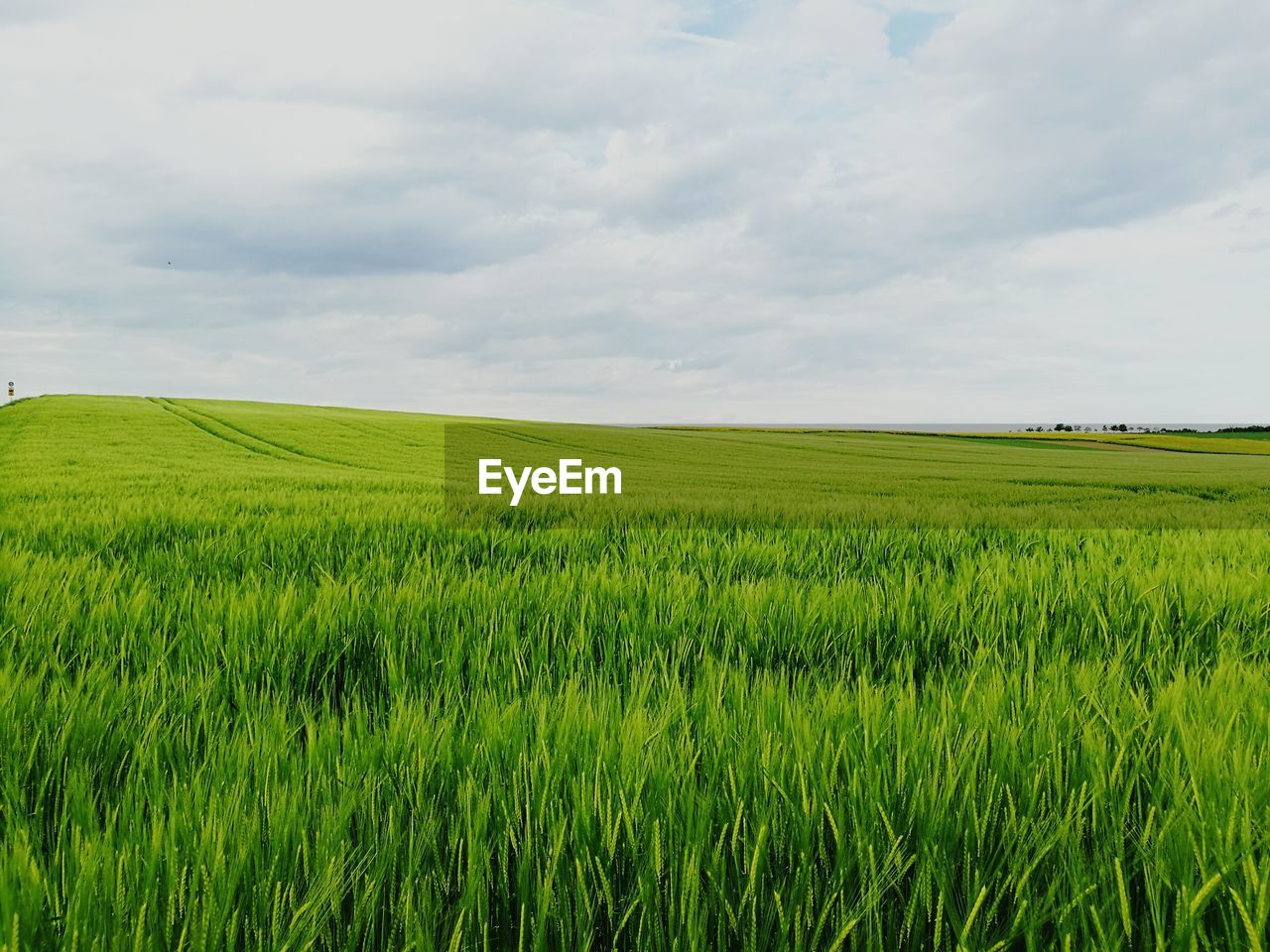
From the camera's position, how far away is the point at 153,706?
5.52 feet

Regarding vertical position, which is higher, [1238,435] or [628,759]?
[1238,435]

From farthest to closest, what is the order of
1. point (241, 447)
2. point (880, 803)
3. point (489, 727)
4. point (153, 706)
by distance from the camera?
point (241, 447), point (153, 706), point (489, 727), point (880, 803)

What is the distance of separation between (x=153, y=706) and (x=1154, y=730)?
241cm

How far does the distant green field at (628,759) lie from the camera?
0.94 meters

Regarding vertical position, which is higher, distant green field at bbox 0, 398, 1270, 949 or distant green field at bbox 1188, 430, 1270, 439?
distant green field at bbox 1188, 430, 1270, 439

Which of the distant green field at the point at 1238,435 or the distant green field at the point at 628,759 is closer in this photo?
the distant green field at the point at 628,759

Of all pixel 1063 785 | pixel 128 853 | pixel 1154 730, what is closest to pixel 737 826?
pixel 1063 785

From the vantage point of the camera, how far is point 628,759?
1.24m

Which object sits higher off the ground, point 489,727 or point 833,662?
point 489,727

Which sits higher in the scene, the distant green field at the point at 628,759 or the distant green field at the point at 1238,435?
the distant green field at the point at 1238,435

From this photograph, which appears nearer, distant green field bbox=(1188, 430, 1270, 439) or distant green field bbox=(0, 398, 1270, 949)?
distant green field bbox=(0, 398, 1270, 949)

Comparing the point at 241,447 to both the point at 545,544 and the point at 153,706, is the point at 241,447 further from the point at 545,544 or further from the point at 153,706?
the point at 153,706

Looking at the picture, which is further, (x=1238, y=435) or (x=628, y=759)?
(x=1238, y=435)

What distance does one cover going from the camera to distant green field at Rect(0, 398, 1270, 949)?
3.10 ft
